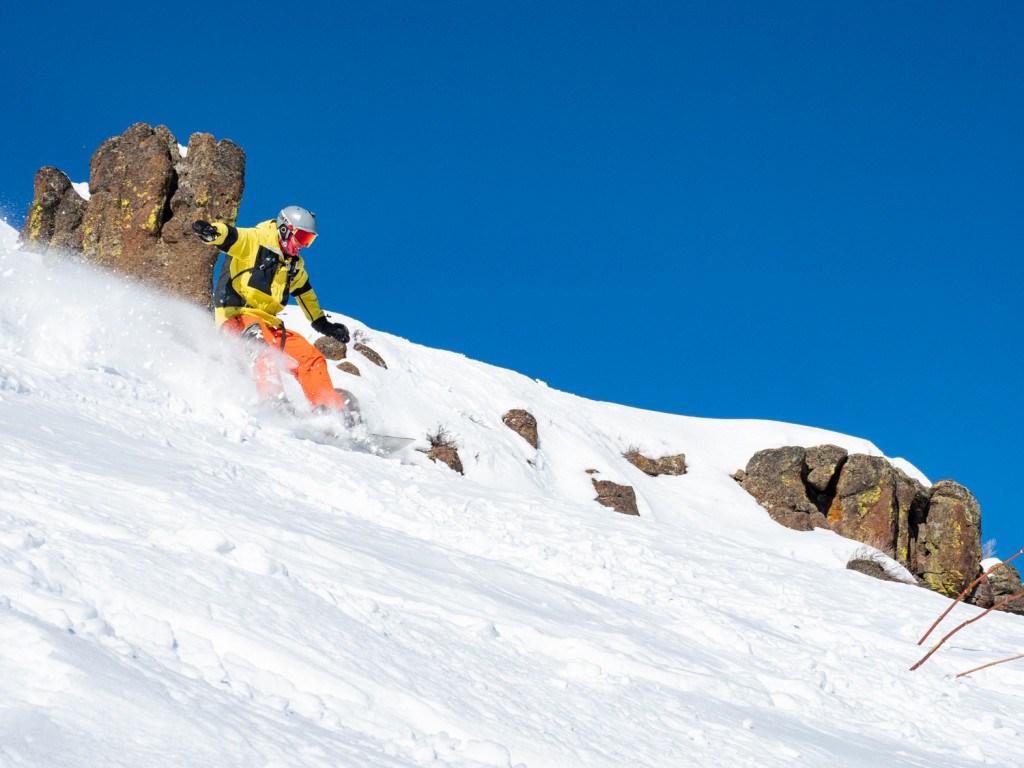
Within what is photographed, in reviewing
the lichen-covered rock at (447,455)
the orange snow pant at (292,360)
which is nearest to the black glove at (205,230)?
the orange snow pant at (292,360)

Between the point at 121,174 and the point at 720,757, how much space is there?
17709 millimetres

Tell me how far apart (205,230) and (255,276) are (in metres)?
0.92

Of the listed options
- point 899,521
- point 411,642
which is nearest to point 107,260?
point 411,642

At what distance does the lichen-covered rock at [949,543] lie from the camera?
2273 centimetres

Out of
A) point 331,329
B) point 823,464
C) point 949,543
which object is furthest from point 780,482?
point 331,329

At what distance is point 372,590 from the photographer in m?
3.40

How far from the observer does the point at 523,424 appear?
19.9m

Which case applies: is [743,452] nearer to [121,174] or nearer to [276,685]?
[121,174]

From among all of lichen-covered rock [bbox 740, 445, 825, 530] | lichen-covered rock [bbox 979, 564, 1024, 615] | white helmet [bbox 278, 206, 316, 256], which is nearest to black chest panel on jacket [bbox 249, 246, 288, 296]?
white helmet [bbox 278, 206, 316, 256]

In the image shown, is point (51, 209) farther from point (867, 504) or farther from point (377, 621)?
point (867, 504)

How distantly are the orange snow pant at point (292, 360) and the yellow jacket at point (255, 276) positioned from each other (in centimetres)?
11

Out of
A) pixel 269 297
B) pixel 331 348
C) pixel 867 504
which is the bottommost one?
pixel 269 297

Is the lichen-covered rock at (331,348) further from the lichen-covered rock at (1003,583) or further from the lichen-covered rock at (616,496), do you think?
the lichen-covered rock at (1003,583)

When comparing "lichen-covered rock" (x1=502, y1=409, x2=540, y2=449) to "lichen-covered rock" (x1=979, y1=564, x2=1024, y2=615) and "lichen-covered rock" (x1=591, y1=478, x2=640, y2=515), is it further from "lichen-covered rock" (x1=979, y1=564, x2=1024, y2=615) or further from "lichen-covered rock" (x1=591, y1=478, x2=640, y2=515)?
"lichen-covered rock" (x1=979, y1=564, x2=1024, y2=615)
